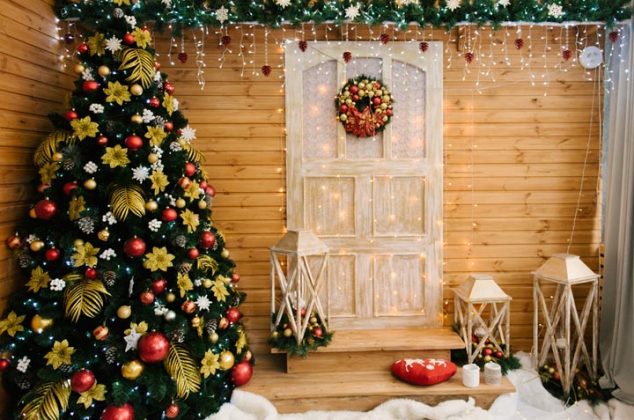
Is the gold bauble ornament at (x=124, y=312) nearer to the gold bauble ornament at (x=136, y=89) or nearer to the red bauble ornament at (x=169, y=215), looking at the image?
the red bauble ornament at (x=169, y=215)

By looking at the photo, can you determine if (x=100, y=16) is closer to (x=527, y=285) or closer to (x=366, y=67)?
(x=366, y=67)

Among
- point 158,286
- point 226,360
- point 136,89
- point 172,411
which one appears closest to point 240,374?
point 226,360

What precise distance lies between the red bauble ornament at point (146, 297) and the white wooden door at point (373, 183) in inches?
50.0

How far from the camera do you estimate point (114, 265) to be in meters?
2.62

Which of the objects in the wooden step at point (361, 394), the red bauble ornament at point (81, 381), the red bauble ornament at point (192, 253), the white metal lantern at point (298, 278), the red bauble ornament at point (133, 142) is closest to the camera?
the red bauble ornament at point (81, 381)

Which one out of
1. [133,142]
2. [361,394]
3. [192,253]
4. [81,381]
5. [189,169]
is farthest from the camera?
[361,394]

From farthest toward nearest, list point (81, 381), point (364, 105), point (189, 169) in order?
point (364, 105), point (189, 169), point (81, 381)

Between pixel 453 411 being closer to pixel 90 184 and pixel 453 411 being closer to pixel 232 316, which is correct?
pixel 232 316

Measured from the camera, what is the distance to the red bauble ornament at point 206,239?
9.47 ft

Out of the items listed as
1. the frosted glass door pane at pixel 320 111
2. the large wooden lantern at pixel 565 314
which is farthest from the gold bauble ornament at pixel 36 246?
the large wooden lantern at pixel 565 314

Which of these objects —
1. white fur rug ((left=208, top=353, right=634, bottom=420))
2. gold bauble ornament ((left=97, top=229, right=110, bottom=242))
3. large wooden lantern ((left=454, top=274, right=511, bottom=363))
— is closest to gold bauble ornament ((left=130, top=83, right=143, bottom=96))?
gold bauble ornament ((left=97, top=229, right=110, bottom=242))

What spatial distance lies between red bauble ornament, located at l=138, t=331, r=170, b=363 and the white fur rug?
0.53 metres

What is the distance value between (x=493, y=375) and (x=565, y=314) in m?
0.68

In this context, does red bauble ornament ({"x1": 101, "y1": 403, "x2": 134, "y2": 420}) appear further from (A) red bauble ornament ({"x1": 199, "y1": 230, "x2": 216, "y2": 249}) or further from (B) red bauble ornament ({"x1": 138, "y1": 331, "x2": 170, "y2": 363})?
(A) red bauble ornament ({"x1": 199, "y1": 230, "x2": 216, "y2": 249})
